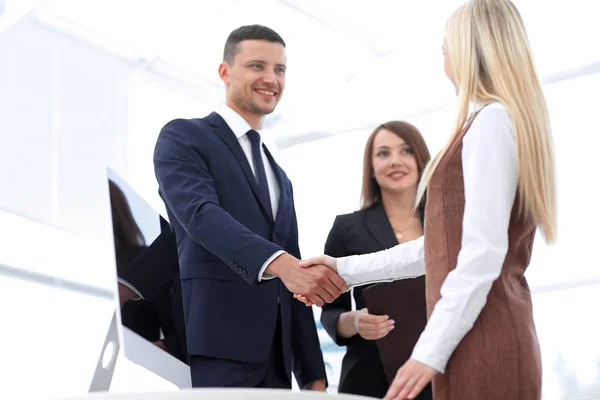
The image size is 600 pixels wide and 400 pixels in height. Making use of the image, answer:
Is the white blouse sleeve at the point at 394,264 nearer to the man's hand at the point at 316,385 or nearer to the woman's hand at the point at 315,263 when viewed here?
the woman's hand at the point at 315,263

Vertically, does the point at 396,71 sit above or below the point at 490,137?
above

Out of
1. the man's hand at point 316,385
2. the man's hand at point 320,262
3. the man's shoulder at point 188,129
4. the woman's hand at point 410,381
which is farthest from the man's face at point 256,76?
the woman's hand at point 410,381

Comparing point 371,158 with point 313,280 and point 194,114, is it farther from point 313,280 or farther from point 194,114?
point 194,114

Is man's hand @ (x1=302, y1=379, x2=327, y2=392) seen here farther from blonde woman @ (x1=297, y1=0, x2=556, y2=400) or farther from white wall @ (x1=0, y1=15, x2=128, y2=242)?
white wall @ (x1=0, y1=15, x2=128, y2=242)

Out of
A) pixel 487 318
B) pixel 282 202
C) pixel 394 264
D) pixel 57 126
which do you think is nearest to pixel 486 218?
pixel 487 318

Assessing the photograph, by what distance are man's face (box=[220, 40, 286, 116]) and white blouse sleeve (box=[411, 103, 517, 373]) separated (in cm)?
111

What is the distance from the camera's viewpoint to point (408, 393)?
3.96 feet

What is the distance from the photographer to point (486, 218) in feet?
4.20

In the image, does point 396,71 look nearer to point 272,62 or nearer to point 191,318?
point 272,62

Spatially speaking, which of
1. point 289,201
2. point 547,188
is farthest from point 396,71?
point 547,188

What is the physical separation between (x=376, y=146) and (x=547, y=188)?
1.35 meters

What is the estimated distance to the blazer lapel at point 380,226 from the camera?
95.9 inches

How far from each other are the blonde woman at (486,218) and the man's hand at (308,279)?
54cm

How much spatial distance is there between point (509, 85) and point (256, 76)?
1114mm
